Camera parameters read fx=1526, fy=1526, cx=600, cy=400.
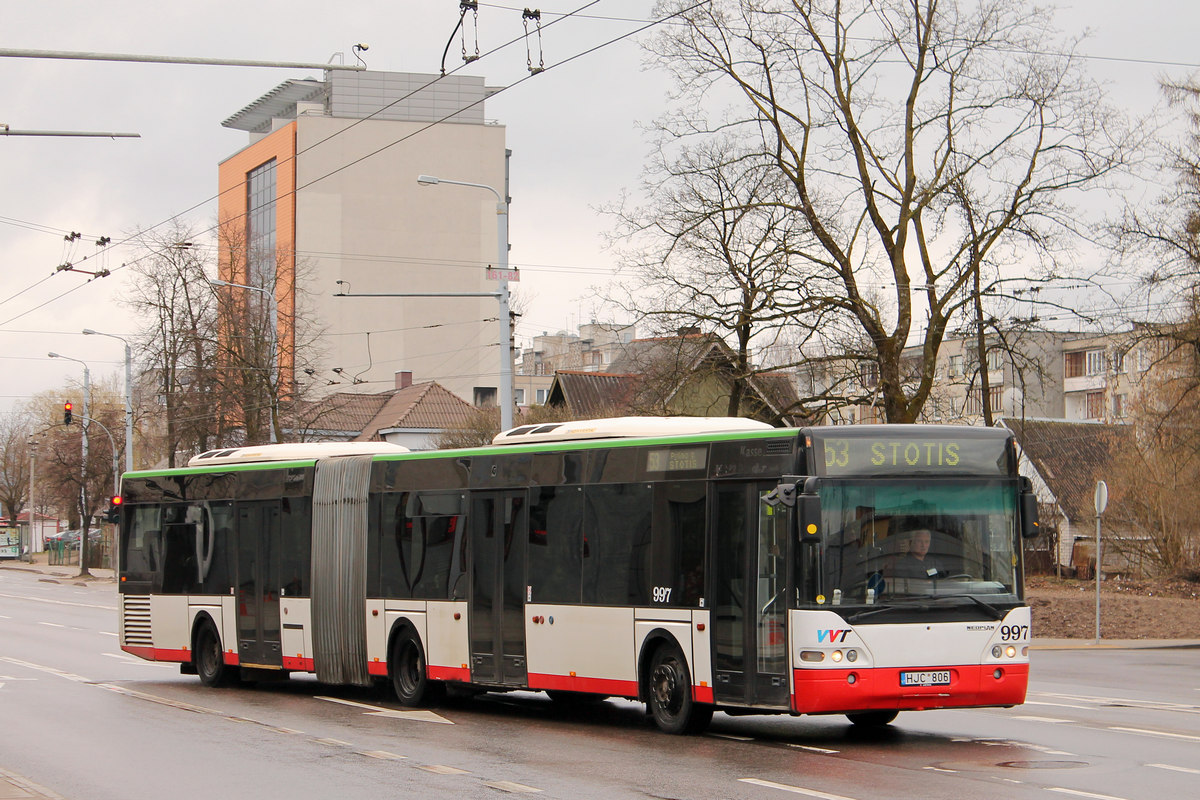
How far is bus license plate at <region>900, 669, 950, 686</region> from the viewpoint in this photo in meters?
12.6

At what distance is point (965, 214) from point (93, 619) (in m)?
23.3

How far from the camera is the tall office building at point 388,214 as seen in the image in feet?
301

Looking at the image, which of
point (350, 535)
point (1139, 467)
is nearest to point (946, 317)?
point (1139, 467)

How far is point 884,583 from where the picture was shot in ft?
41.8

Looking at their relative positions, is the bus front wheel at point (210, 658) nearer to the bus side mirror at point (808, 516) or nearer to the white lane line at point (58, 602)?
the bus side mirror at point (808, 516)

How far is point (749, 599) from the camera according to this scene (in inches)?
520

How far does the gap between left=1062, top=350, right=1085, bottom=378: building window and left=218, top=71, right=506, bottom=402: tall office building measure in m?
A: 39.1

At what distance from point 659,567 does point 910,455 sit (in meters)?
2.68

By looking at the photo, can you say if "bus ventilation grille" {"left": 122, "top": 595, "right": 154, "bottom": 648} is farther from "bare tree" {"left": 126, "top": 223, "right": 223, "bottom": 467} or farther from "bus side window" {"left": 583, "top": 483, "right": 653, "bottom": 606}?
"bare tree" {"left": 126, "top": 223, "right": 223, "bottom": 467}

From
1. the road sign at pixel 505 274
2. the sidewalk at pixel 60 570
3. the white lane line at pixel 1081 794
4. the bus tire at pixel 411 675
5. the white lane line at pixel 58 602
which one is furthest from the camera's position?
the sidewalk at pixel 60 570

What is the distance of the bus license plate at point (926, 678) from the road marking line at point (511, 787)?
3.56m

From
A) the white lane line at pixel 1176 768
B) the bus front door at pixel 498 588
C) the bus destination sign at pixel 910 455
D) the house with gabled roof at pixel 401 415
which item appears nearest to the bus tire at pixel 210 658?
the bus front door at pixel 498 588

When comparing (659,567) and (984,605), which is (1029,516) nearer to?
(984,605)

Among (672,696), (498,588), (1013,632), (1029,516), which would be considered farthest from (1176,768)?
(498,588)
